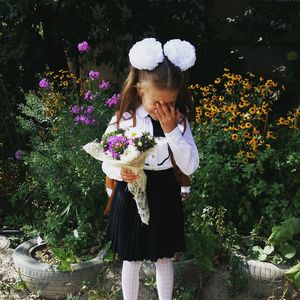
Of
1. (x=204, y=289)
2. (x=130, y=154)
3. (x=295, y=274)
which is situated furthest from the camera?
(x=204, y=289)

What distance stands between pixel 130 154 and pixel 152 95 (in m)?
0.31

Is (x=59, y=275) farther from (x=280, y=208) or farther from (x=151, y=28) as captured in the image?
(x=151, y=28)

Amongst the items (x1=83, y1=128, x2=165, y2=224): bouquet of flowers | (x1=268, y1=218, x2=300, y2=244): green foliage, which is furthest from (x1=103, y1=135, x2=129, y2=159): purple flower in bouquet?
(x1=268, y1=218, x2=300, y2=244): green foliage

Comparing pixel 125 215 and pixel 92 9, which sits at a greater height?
pixel 92 9

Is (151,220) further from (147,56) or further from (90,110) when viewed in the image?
(90,110)

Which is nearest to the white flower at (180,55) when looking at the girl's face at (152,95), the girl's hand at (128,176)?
the girl's face at (152,95)

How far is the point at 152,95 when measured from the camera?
2.45m

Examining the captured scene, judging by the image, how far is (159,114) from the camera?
2.39 meters

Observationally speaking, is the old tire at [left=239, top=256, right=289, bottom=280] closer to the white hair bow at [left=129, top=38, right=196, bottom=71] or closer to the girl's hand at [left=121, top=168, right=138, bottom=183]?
the girl's hand at [left=121, top=168, right=138, bottom=183]

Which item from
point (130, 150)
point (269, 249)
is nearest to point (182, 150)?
point (130, 150)

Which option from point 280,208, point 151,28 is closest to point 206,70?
point 151,28

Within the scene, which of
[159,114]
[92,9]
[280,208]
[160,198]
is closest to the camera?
[159,114]

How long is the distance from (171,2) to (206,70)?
28.4 inches

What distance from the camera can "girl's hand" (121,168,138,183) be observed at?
8.04 feet
